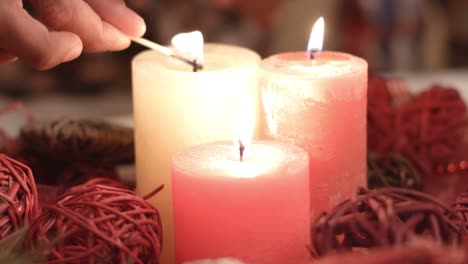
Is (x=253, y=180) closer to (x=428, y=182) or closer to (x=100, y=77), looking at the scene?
(x=428, y=182)

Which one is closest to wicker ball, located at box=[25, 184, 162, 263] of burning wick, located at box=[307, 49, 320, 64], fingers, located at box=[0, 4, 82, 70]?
fingers, located at box=[0, 4, 82, 70]

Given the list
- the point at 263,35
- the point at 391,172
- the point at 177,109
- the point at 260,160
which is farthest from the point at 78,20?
the point at 263,35

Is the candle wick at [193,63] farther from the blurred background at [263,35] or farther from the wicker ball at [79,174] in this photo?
the blurred background at [263,35]

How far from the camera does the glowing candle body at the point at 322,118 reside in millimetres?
696

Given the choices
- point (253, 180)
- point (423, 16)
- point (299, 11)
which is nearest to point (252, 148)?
point (253, 180)

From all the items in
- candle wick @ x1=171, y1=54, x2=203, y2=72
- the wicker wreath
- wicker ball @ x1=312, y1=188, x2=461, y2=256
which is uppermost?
candle wick @ x1=171, y1=54, x2=203, y2=72

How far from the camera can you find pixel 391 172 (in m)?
0.81

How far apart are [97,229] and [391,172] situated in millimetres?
371

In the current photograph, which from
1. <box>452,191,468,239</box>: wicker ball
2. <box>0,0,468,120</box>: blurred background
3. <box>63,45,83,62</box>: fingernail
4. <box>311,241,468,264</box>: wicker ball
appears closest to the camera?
<box>311,241,468,264</box>: wicker ball

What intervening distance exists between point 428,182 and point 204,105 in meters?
0.28

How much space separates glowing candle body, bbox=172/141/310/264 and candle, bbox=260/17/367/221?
0.23 ft

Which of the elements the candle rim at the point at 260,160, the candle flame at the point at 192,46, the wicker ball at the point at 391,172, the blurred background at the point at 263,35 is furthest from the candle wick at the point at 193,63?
the blurred background at the point at 263,35

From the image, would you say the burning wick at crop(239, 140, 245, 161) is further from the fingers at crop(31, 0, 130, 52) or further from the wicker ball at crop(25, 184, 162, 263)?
the fingers at crop(31, 0, 130, 52)

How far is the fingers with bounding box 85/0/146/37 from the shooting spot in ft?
2.52
